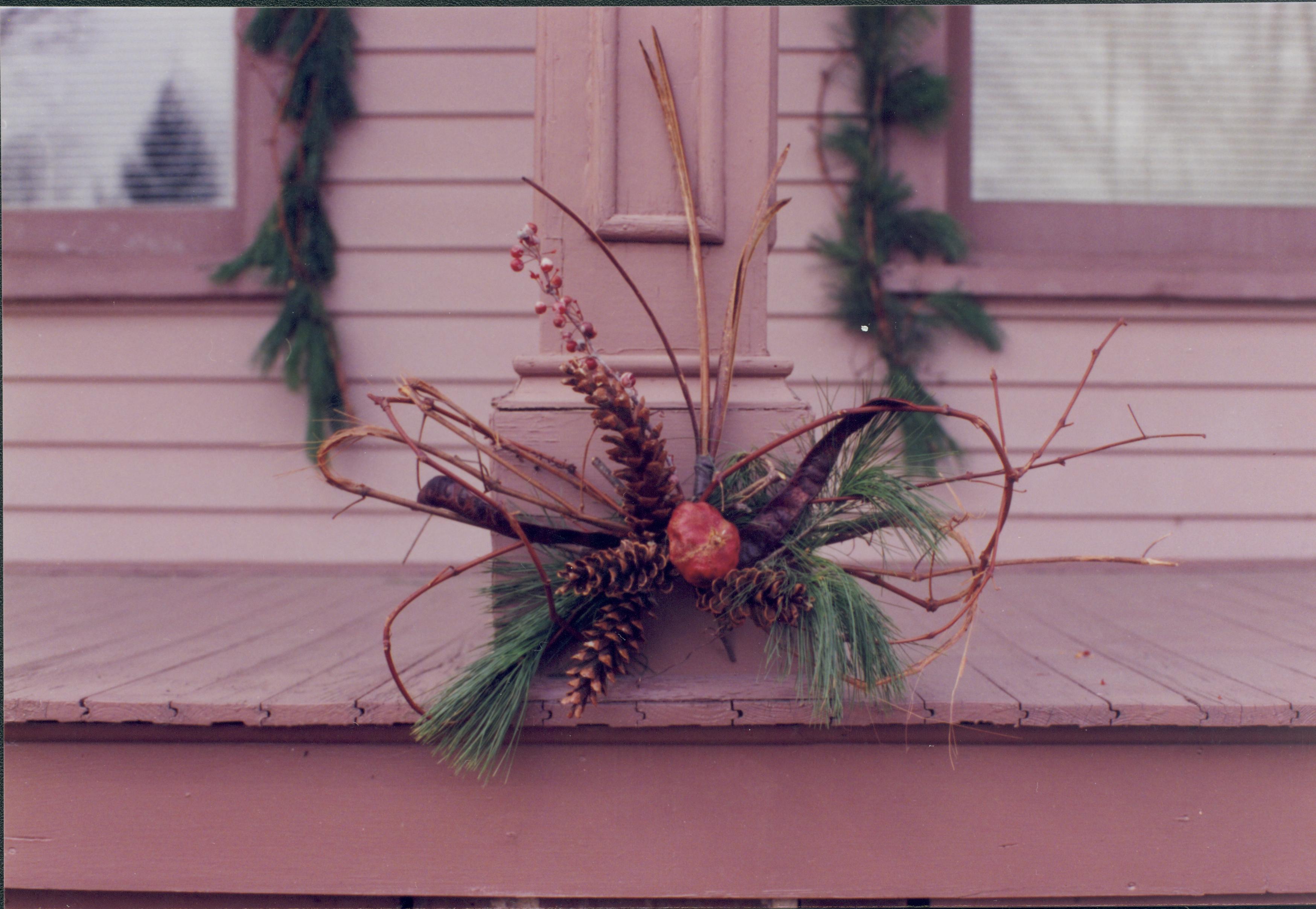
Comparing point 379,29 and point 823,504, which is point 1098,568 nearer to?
point 823,504

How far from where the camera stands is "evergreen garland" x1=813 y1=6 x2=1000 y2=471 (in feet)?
6.91

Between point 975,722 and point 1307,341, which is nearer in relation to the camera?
point 975,722

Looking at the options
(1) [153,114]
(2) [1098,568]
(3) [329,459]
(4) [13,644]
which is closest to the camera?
(3) [329,459]

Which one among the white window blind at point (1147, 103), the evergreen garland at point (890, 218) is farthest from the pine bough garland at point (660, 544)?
the white window blind at point (1147, 103)

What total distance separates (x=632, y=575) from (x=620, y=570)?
2 centimetres

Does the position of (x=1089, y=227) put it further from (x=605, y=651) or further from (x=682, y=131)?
(x=605, y=651)

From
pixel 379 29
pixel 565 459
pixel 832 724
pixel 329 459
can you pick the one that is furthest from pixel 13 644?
pixel 379 29

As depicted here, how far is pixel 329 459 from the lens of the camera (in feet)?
2.84

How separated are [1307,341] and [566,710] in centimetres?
236

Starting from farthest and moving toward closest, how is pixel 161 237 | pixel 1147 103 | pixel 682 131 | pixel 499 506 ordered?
pixel 1147 103
pixel 161 237
pixel 682 131
pixel 499 506

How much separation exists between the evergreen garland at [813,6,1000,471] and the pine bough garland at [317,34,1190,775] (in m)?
1.21

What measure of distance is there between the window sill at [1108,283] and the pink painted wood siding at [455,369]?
0.03m

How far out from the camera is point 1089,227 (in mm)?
2211

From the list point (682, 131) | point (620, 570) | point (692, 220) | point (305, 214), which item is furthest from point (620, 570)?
point (305, 214)
